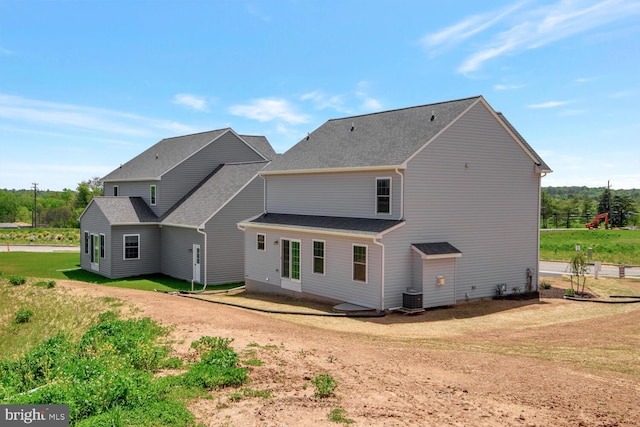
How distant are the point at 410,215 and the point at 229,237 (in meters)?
12.7

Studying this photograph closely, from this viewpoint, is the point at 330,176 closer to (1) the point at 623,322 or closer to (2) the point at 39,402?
(1) the point at 623,322

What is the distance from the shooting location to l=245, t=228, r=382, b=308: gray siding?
19125 millimetres

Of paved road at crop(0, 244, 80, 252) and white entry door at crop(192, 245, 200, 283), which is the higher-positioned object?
white entry door at crop(192, 245, 200, 283)

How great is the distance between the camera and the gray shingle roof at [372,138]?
20594 millimetres

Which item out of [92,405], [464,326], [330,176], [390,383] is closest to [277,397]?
[390,383]

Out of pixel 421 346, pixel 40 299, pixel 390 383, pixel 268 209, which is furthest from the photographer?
pixel 268 209

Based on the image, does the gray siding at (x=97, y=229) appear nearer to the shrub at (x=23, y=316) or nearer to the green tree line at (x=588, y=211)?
the shrub at (x=23, y=316)

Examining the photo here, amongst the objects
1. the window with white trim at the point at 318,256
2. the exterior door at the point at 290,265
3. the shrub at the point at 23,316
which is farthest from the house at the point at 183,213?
the shrub at the point at 23,316

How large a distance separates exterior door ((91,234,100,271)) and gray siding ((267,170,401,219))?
13.3m

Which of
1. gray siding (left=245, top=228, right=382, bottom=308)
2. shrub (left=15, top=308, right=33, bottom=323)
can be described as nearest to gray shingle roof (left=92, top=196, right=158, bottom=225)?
gray siding (left=245, top=228, right=382, bottom=308)

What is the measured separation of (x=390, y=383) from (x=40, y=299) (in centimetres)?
1725

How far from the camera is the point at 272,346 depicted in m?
12.3

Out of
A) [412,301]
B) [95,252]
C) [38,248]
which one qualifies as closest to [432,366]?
[412,301]

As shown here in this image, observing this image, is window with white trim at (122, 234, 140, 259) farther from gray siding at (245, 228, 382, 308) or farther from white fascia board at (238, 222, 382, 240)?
gray siding at (245, 228, 382, 308)
